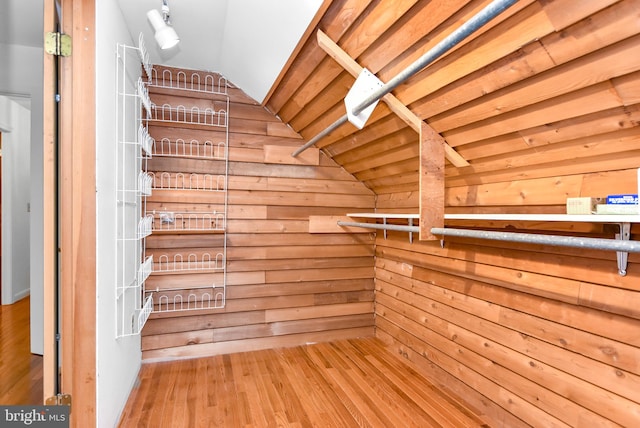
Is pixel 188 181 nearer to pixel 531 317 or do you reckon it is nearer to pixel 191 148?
pixel 191 148

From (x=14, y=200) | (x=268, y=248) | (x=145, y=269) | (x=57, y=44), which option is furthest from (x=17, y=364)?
(x=14, y=200)

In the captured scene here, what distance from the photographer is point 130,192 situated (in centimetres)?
217

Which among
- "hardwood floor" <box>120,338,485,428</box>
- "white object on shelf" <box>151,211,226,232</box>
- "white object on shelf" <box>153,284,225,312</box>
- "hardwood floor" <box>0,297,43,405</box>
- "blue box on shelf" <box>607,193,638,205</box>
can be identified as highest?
"blue box on shelf" <box>607,193,638,205</box>

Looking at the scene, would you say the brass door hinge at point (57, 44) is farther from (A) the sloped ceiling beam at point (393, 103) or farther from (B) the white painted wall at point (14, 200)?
(B) the white painted wall at point (14, 200)

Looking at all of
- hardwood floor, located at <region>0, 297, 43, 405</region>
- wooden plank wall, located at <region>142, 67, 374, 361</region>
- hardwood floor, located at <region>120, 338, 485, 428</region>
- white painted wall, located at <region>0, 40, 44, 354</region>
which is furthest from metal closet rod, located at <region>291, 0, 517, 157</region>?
white painted wall, located at <region>0, 40, 44, 354</region>

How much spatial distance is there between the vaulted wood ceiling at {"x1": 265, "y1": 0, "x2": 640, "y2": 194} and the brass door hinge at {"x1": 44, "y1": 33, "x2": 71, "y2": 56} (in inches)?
43.2

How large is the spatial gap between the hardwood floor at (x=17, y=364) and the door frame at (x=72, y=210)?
83 centimetres

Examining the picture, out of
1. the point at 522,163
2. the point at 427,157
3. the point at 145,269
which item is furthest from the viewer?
the point at 145,269

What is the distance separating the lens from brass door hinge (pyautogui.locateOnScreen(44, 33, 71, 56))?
1487mm

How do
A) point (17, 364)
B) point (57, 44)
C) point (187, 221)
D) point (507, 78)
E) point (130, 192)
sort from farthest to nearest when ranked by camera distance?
point (187, 221)
point (17, 364)
point (130, 192)
point (57, 44)
point (507, 78)

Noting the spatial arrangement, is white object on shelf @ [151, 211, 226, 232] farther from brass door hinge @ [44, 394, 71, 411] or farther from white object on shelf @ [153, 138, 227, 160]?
brass door hinge @ [44, 394, 71, 411]

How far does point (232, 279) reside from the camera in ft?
9.48

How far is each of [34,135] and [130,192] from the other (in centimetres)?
132

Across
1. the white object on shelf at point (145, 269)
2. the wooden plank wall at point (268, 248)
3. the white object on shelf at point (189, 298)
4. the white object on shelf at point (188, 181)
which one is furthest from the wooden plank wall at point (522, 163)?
the white object on shelf at point (189, 298)
